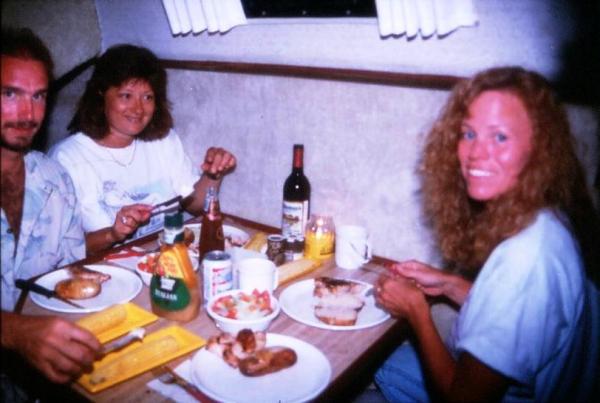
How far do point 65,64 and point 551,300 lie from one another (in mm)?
2559

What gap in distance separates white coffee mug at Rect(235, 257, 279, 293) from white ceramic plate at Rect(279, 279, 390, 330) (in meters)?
0.08

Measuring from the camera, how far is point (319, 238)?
1829mm

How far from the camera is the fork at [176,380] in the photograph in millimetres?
1058

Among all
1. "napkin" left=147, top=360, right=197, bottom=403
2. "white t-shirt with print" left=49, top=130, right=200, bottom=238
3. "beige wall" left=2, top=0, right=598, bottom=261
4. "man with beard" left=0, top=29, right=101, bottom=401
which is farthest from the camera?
"white t-shirt with print" left=49, top=130, right=200, bottom=238

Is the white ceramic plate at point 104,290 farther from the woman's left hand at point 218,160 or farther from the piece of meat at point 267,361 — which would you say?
the woman's left hand at point 218,160

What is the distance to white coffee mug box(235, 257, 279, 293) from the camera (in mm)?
1436

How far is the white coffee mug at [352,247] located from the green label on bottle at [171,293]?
0.66 meters

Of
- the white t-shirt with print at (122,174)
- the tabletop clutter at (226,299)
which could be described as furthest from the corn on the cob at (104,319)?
the white t-shirt with print at (122,174)

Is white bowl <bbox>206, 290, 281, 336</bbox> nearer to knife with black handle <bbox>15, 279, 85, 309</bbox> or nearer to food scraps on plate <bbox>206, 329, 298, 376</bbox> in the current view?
food scraps on plate <bbox>206, 329, 298, 376</bbox>

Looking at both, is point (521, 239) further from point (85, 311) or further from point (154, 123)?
point (154, 123)

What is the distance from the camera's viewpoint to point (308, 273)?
1740mm

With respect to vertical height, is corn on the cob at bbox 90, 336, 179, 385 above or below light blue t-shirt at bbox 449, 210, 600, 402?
below

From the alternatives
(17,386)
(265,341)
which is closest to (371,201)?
(265,341)

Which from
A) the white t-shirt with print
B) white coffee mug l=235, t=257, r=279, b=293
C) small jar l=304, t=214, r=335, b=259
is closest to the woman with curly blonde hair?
white coffee mug l=235, t=257, r=279, b=293
